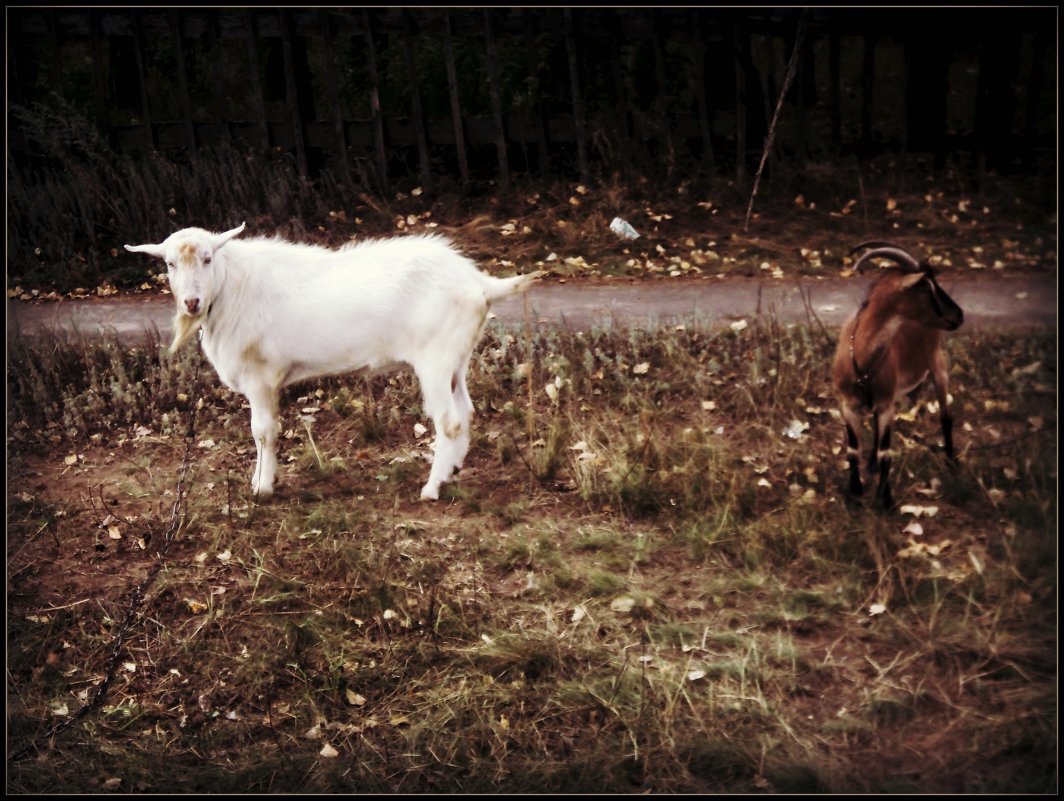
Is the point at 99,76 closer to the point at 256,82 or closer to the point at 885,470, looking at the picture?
the point at 256,82

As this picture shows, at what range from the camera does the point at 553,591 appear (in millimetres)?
5020

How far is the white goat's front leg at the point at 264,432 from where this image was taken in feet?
17.9

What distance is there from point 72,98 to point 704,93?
4.20 m

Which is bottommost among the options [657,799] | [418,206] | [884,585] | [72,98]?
[657,799]

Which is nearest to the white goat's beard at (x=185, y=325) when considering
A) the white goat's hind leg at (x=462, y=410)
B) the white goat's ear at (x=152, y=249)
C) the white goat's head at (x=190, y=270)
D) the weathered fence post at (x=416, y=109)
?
the white goat's head at (x=190, y=270)

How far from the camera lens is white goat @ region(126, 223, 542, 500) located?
5297mm

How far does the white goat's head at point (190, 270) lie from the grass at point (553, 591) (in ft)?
3.03

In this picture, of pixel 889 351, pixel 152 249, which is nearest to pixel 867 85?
pixel 889 351

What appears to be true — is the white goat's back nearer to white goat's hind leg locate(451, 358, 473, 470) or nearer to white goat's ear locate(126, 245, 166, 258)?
white goat's hind leg locate(451, 358, 473, 470)

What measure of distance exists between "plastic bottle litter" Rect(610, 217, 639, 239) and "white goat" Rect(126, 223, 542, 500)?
216cm

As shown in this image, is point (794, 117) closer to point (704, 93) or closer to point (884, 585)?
point (704, 93)

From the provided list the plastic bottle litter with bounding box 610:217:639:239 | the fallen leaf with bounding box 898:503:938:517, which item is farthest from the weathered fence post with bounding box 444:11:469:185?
the fallen leaf with bounding box 898:503:938:517

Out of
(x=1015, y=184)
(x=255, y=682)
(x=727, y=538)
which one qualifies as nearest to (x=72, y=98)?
(x=255, y=682)

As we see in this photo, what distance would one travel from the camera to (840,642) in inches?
180
